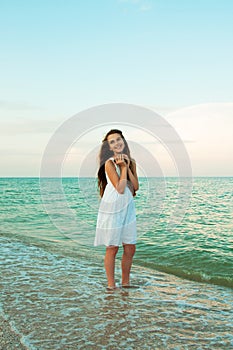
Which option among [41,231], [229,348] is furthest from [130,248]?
[41,231]

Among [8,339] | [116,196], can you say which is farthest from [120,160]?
[8,339]

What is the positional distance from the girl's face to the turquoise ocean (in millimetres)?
651

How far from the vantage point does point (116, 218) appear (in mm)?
5246

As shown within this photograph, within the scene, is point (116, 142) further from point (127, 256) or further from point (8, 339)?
point (8, 339)

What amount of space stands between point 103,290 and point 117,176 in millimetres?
1792

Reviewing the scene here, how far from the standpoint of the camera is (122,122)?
530 centimetres

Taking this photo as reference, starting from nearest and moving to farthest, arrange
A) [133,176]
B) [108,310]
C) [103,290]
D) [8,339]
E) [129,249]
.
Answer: [8,339]
[108,310]
[133,176]
[129,249]
[103,290]

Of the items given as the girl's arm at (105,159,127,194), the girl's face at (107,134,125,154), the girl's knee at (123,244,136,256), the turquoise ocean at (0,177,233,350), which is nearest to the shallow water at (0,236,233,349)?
the turquoise ocean at (0,177,233,350)

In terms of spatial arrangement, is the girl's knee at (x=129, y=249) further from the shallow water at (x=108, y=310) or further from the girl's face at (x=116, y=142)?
the girl's face at (x=116, y=142)

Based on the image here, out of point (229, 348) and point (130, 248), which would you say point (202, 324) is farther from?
point (130, 248)

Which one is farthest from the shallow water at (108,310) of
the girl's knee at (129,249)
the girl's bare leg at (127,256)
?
the girl's knee at (129,249)

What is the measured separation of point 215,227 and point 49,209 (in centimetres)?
997

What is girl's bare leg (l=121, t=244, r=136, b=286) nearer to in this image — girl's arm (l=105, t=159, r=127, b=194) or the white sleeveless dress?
the white sleeveless dress

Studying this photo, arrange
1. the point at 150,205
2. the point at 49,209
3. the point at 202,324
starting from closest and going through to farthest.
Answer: the point at 202,324, the point at 150,205, the point at 49,209
